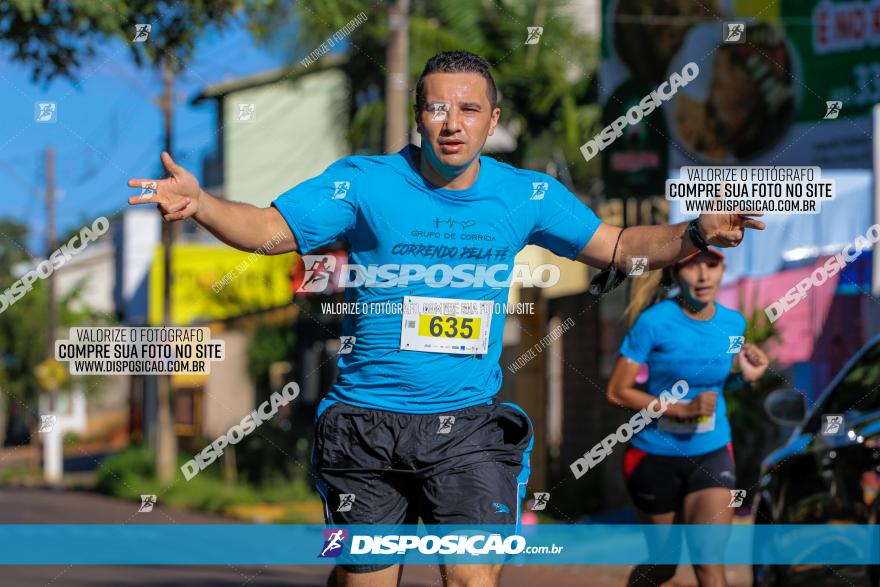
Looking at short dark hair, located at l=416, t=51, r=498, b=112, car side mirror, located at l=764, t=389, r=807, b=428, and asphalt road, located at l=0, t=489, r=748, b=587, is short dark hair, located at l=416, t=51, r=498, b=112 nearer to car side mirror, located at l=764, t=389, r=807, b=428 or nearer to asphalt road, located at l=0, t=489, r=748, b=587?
car side mirror, located at l=764, t=389, r=807, b=428

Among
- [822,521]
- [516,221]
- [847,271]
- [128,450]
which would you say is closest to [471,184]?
[516,221]

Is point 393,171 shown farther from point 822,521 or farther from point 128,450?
point 128,450

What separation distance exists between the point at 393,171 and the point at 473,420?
2.83 feet

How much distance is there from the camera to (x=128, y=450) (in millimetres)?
29906

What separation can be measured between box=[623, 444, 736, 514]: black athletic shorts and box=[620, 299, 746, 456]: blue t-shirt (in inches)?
1.7

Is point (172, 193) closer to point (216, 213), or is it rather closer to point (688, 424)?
point (216, 213)

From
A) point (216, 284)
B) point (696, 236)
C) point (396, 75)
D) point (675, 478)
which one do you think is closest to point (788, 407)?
point (675, 478)

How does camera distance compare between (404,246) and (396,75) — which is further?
(396,75)

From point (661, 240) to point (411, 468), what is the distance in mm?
1148

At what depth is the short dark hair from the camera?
4.88 meters

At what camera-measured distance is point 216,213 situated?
443cm

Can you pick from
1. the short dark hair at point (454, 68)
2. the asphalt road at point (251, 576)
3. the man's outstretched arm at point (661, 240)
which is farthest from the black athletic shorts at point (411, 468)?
the asphalt road at point (251, 576)

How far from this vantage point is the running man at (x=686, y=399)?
678cm

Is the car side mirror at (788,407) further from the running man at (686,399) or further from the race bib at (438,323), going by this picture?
the race bib at (438,323)
